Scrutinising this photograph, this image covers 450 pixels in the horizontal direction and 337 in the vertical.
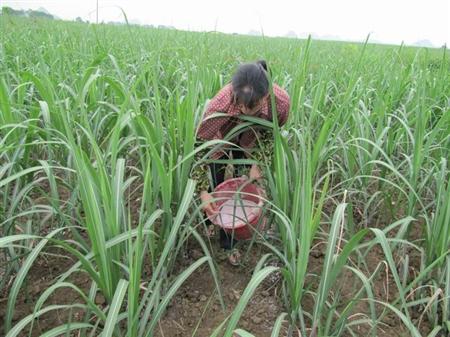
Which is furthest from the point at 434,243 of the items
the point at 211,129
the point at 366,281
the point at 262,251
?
the point at 211,129

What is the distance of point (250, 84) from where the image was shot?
53.2 inches

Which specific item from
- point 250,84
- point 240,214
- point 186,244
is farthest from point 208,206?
point 250,84

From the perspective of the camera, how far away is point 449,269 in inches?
44.0

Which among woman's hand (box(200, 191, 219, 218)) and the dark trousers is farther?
the dark trousers

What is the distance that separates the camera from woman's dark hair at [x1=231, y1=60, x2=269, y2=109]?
1.35 meters

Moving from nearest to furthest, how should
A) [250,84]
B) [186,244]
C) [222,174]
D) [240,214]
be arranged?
[250,84]
[186,244]
[240,214]
[222,174]

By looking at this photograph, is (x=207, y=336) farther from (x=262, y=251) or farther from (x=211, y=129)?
(x=211, y=129)

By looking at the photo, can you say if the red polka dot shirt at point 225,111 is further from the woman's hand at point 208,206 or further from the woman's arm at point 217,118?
the woman's hand at point 208,206

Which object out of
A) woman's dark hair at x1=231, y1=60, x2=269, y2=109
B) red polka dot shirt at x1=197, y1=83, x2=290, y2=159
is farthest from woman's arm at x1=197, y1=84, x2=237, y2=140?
woman's dark hair at x1=231, y1=60, x2=269, y2=109

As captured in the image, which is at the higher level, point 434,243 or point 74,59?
point 74,59

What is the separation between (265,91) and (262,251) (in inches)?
25.7

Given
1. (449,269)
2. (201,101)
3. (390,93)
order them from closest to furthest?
(449,269), (201,101), (390,93)

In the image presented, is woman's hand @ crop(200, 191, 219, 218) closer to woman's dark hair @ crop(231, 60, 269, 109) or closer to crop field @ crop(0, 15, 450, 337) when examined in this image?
crop field @ crop(0, 15, 450, 337)

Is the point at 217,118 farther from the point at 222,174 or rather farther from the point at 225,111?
the point at 222,174
